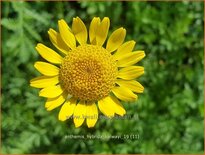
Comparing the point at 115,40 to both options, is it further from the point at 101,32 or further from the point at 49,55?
the point at 49,55

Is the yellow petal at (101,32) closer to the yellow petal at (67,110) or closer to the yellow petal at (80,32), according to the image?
the yellow petal at (80,32)

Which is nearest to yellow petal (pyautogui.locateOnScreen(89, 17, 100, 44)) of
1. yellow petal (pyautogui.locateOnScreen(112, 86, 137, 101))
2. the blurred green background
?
yellow petal (pyautogui.locateOnScreen(112, 86, 137, 101))

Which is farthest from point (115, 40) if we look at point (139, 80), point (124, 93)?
point (139, 80)

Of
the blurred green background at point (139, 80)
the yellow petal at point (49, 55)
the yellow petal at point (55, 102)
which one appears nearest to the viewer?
the yellow petal at point (55, 102)

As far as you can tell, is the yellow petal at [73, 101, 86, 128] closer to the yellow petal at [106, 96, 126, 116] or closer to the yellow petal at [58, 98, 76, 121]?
the yellow petal at [58, 98, 76, 121]

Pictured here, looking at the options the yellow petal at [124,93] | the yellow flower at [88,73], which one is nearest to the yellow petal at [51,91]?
the yellow flower at [88,73]

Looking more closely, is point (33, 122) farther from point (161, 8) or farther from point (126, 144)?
point (161, 8)

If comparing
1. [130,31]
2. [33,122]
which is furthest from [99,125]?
[130,31]

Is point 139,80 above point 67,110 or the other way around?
above
